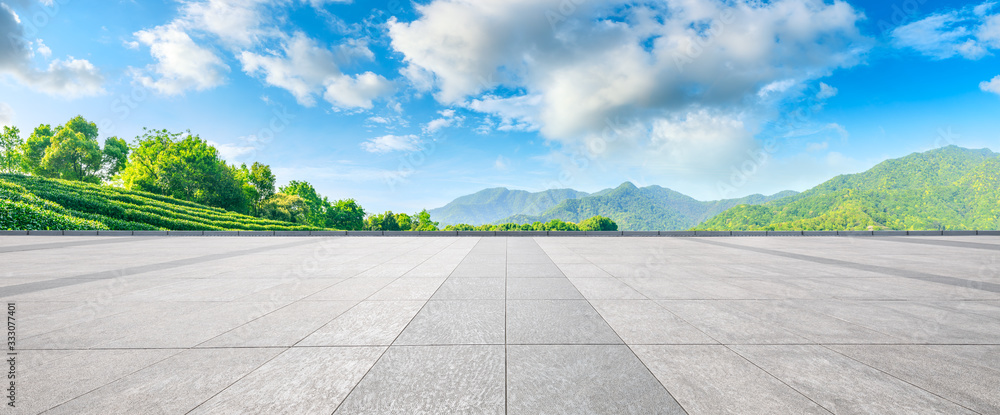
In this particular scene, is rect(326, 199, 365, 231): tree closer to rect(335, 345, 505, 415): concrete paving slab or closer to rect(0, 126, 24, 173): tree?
rect(0, 126, 24, 173): tree

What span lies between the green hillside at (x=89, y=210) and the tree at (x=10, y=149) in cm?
3469

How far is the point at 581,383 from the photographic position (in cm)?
323

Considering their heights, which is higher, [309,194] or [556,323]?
[309,194]

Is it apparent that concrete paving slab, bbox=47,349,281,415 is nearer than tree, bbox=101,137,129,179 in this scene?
Yes

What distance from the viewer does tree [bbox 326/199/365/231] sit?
83500 millimetres

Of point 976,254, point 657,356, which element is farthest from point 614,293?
point 976,254

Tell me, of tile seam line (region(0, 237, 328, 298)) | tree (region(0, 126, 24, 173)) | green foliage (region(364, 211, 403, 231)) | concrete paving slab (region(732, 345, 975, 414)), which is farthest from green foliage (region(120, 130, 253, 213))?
concrete paving slab (region(732, 345, 975, 414))

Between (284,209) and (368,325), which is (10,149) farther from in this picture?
(368,325)

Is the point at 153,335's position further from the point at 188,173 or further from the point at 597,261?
the point at 188,173

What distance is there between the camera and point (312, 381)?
328 cm

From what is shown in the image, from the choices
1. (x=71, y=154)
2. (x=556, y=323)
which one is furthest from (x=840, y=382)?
(x=71, y=154)

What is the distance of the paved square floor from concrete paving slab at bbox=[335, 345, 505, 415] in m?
0.02

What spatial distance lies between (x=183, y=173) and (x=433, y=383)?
215 feet

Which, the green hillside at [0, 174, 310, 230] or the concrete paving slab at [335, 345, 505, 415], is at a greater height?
the green hillside at [0, 174, 310, 230]
